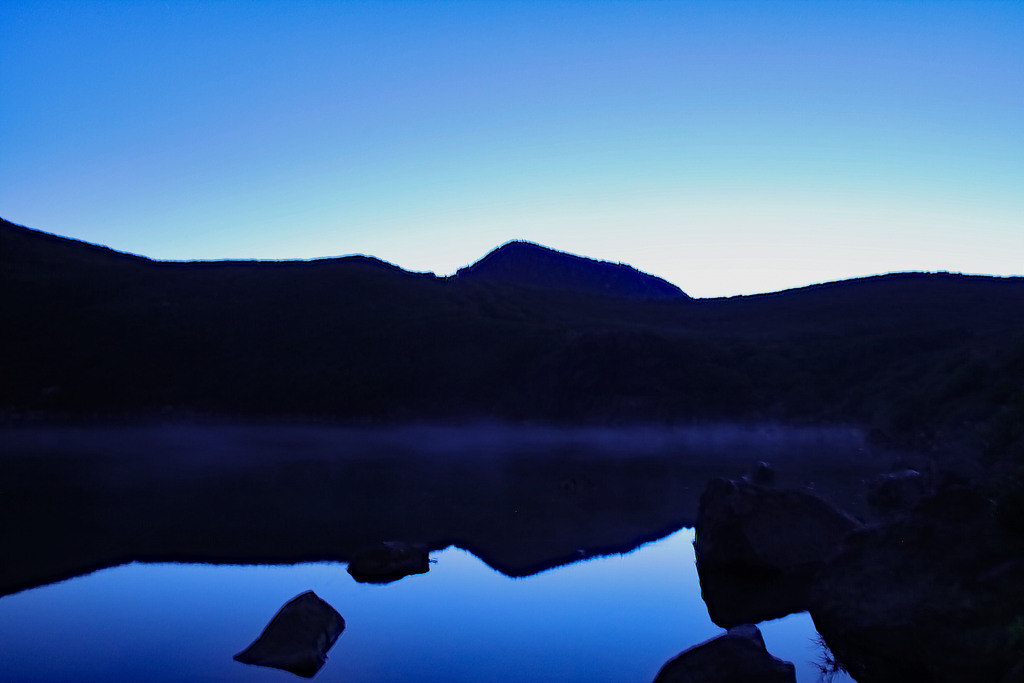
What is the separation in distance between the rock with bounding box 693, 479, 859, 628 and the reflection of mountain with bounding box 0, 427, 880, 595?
295cm

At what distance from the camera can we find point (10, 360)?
6284 cm

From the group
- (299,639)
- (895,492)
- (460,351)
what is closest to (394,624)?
(299,639)

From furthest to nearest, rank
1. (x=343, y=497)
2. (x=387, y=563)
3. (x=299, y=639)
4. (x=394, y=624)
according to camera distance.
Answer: (x=343, y=497) → (x=387, y=563) → (x=394, y=624) → (x=299, y=639)

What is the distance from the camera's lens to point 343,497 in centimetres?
2312

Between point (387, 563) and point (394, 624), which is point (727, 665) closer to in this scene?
point (394, 624)

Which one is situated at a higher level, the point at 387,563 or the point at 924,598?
the point at 924,598

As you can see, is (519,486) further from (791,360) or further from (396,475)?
(791,360)

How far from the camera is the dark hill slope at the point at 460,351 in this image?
190ft

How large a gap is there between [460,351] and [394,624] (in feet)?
194

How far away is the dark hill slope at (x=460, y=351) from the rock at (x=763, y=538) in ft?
98.0

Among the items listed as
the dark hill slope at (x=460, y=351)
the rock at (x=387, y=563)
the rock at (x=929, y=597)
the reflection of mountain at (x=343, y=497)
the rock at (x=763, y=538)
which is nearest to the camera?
the rock at (x=929, y=597)

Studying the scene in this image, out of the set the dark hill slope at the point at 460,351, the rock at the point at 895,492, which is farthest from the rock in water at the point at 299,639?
the dark hill slope at the point at 460,351

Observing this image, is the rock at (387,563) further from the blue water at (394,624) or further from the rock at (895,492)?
the rock at (895,492)

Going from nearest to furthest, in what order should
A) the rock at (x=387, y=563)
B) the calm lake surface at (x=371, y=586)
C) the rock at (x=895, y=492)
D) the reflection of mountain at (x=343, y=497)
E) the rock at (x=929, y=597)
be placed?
the rock at (x=929, y=597) → the calm lake surface at (x=371, y=586) → the rock at (x=387, y=563) → the reflection of mountain at (x=343, y=497) → the rock at (x=895, y=492)
